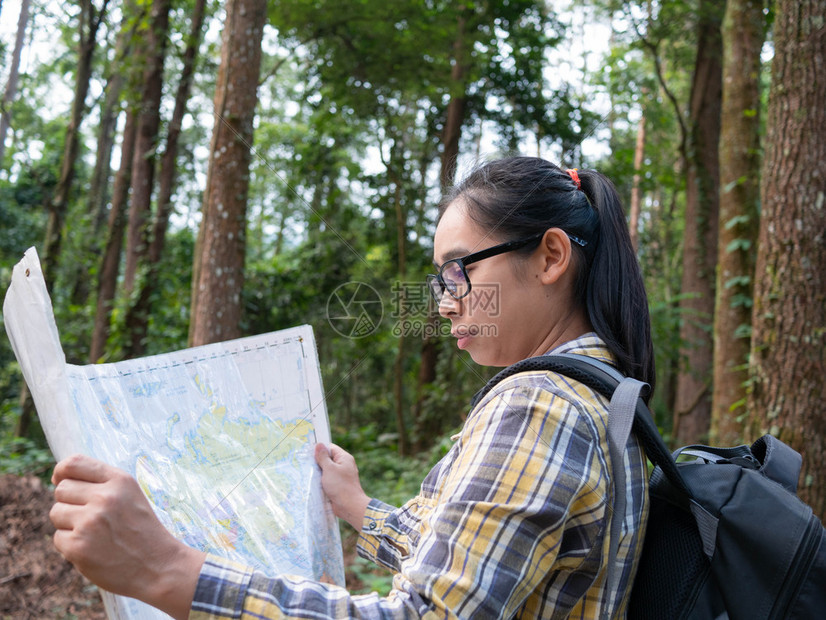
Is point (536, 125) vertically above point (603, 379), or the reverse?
point (536, 125)

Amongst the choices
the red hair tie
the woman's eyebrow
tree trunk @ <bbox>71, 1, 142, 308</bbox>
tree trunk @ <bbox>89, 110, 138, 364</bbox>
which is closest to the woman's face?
the woman's eyebrow

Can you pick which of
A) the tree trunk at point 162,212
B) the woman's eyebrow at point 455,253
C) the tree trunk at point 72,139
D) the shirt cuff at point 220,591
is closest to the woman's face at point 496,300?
the woman's eyebrow at point 455,253

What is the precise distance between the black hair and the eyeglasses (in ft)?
0.05

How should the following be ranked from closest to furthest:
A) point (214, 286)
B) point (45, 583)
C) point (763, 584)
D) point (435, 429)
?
point (763, 584) < point (45, 583) < point (214, 286) < point (435, 429)

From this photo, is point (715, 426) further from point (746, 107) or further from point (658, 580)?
point (658, 580)

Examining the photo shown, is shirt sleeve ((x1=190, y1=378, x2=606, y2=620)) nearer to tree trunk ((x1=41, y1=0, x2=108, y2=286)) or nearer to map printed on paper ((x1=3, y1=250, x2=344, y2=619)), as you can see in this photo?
map printed on paper ((x1=3, y1=250, x2=344, y2=619))

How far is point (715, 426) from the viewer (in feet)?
14.7

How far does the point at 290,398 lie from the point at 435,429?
19.8 feet

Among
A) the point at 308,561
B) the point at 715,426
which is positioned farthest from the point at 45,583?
the point at 715,426

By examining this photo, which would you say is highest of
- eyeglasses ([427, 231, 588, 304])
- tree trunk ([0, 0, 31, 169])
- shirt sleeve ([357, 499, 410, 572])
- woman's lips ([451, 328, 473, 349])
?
tree trunk ([0, 0, 31, 169])

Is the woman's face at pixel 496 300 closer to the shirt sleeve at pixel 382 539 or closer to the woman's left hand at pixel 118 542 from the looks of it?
the shirt sleeve at pixel 382 539

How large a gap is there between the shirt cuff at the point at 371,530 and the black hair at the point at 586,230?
692 mm

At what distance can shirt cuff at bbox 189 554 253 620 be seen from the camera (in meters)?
0.79

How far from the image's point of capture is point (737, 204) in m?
4.77
